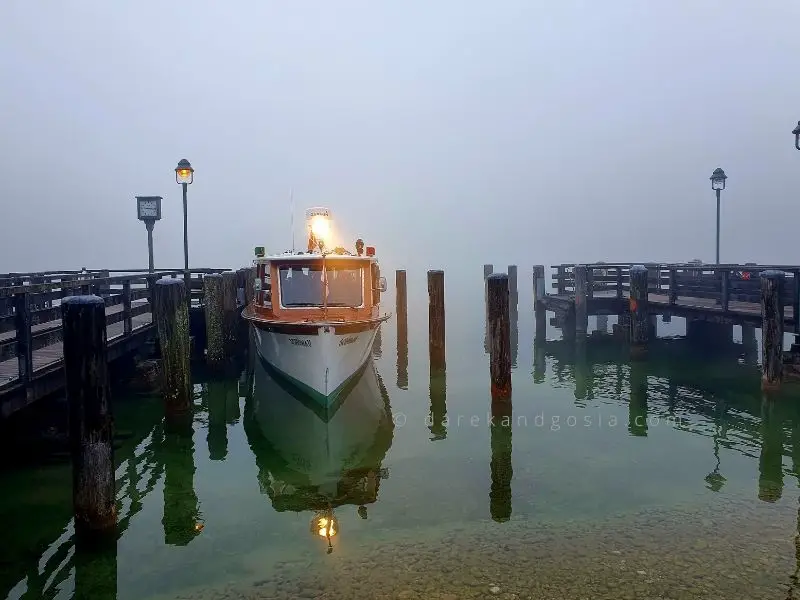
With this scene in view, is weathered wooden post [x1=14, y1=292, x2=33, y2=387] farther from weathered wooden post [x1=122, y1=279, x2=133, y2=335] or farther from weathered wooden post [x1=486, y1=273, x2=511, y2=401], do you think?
weathered wooden post [x1=486, y1=273, x2=511, y2=401]

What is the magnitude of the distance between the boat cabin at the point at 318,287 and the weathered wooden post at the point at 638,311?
309 inches

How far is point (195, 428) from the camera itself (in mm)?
12422

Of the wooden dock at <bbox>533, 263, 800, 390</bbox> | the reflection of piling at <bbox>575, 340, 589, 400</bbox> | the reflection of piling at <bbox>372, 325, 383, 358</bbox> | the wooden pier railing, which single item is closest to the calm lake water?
the reflection of piling at <bbox>575, 340, 589, 400</bbox>

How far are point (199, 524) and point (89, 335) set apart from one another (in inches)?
111

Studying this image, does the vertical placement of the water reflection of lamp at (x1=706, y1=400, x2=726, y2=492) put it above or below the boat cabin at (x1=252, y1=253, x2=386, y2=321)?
below

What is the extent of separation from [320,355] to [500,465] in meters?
4.01

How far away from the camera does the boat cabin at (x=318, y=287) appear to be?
44.4 ft

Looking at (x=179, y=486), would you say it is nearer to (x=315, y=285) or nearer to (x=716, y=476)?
(x=315, y=285)

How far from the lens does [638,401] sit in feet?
46.2

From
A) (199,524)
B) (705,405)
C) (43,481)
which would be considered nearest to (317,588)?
(199,524)

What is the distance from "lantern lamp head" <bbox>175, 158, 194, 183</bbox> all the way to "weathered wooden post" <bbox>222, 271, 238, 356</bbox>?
4.14m

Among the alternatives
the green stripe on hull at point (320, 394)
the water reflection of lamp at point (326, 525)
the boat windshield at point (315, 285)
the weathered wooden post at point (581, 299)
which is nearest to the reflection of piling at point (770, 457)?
the water reflection of lamp at point (326, 525)

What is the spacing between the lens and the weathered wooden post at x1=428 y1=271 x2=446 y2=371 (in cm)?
1669

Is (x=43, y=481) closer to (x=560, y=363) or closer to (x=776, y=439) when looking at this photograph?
(x=776, y=439)
